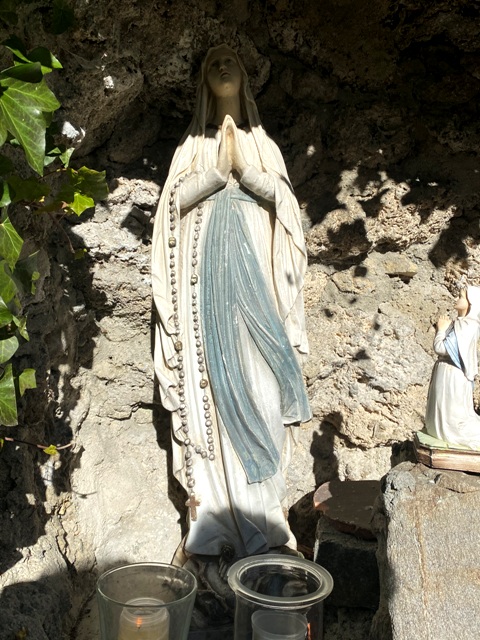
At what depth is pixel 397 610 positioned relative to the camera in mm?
1957

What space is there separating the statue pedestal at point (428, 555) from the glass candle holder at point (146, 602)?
66cm

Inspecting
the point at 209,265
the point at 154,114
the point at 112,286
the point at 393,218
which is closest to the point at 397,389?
the point at 393,218

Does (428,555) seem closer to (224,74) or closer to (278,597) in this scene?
(278,597)

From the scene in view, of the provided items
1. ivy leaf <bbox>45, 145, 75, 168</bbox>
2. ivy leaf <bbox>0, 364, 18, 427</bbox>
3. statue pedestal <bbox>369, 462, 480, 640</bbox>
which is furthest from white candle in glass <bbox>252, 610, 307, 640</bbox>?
ivy leaf <bbox>45, 145, 75, 168</bbox>

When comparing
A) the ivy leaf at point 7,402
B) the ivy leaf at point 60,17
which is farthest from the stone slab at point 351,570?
the ivy leaf at point 60,17

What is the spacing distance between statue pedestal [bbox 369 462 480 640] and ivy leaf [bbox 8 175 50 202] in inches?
54.3

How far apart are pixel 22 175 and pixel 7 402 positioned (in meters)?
0.79

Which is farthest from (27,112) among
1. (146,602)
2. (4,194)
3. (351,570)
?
(351,570)

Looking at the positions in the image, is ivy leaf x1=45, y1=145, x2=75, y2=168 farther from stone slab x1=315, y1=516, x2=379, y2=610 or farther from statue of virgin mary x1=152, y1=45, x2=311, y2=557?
stone slab x1=315, y1=516, x2=379, y2=610

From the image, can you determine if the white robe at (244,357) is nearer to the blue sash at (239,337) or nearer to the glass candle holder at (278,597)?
the blue sash at (239,337)

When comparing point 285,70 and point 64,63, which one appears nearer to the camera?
point 64,63

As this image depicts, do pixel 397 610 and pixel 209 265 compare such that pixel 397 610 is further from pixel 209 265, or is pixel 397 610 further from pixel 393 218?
pixel 393 218

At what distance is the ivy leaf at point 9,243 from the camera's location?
1757 millimetres

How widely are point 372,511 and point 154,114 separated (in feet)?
6.20
